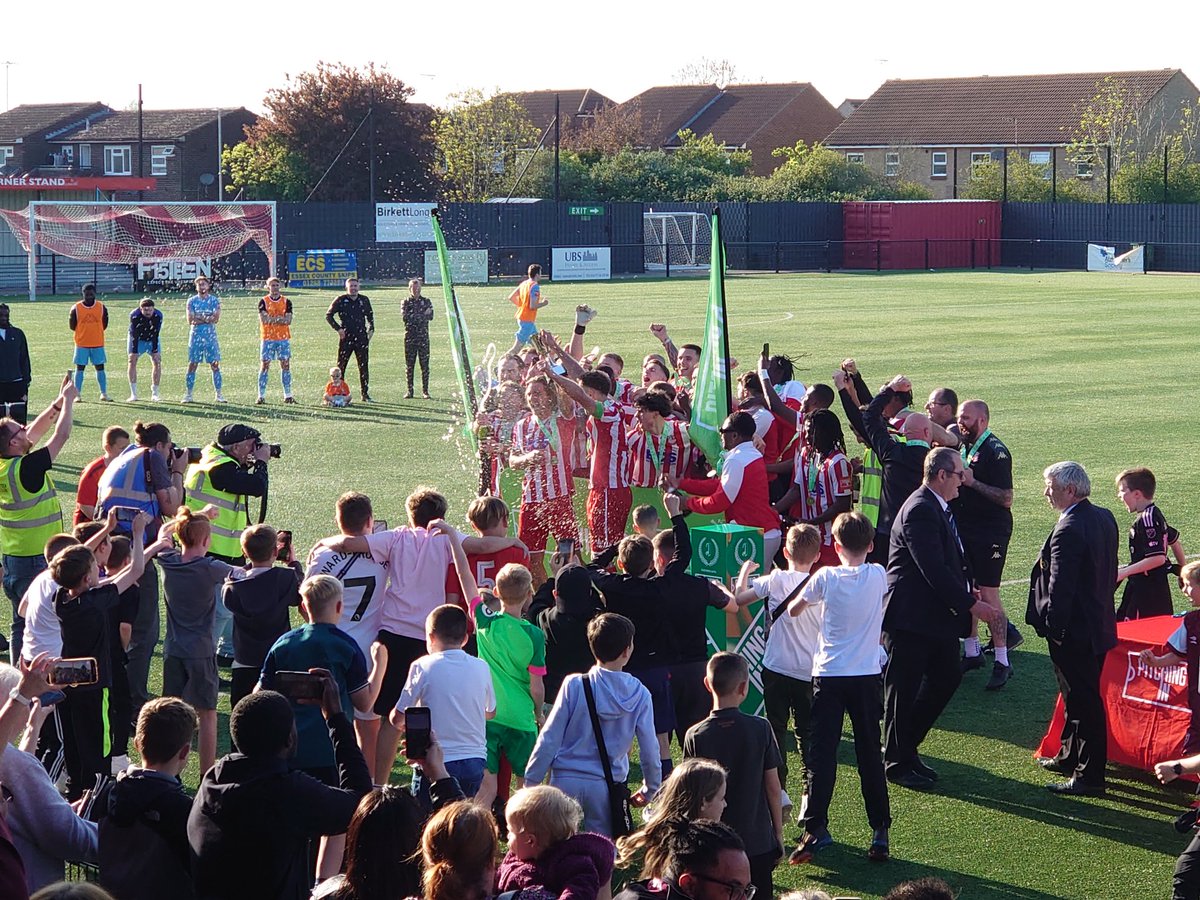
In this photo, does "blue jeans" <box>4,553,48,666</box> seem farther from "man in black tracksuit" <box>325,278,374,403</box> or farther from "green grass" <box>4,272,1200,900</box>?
"man in black tracksuit" <box>325,278,374,403</box>

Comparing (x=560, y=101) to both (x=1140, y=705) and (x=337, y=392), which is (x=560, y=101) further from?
(x=1140, y=705)

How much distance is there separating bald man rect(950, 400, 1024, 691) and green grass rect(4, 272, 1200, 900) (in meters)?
0.19

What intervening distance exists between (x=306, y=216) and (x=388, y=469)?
127 feet

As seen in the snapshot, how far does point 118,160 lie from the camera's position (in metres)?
83.9

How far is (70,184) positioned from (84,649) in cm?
5160

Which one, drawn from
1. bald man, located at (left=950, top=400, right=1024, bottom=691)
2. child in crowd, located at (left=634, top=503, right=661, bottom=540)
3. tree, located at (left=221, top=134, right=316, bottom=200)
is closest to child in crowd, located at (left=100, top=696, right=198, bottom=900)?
child in crowd, located at (left=634, top=503, right=661, bottom=540)

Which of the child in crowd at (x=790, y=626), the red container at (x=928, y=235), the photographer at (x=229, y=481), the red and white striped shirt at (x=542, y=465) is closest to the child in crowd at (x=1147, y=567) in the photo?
the child in crowd at (x=790, y=626)

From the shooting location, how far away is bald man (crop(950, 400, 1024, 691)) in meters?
9.41

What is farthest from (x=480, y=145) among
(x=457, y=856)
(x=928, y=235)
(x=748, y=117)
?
(x=457, y=856)

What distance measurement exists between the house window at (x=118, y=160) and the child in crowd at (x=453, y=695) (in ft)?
271

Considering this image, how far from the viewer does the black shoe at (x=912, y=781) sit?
7.68 metres

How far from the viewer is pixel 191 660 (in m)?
7.67

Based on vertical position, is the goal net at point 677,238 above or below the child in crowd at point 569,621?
above

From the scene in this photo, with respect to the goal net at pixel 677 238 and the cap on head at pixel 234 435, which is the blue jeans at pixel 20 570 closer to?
Answer: the cap on head at pixel 234 435
